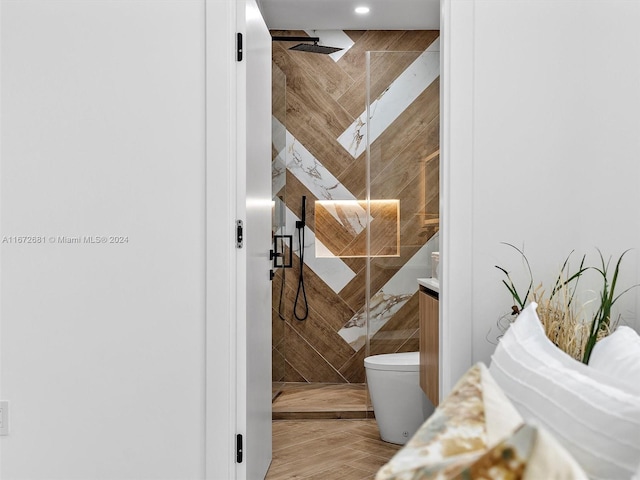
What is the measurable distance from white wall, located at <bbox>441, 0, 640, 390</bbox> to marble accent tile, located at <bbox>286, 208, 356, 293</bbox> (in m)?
2.54

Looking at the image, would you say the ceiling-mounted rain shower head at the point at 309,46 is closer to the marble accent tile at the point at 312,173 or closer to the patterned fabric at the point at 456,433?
the marble accent tile at the point at 312,173

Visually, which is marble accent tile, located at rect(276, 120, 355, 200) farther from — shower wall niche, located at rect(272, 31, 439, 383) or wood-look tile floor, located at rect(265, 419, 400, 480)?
wood-look tile floor, located at rect(265, 419, 400, 480)

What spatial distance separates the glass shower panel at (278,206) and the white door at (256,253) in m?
1.46

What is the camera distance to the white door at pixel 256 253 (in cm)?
234

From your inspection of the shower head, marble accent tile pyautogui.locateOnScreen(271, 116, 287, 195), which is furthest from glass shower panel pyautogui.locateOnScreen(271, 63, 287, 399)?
the shower head

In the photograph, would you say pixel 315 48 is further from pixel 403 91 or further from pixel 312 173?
pixel 403 91

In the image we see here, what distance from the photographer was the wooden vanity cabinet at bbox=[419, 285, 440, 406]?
112 inches

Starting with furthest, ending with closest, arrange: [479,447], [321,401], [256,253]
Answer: [321,401] → [256,253] → [479,447]
